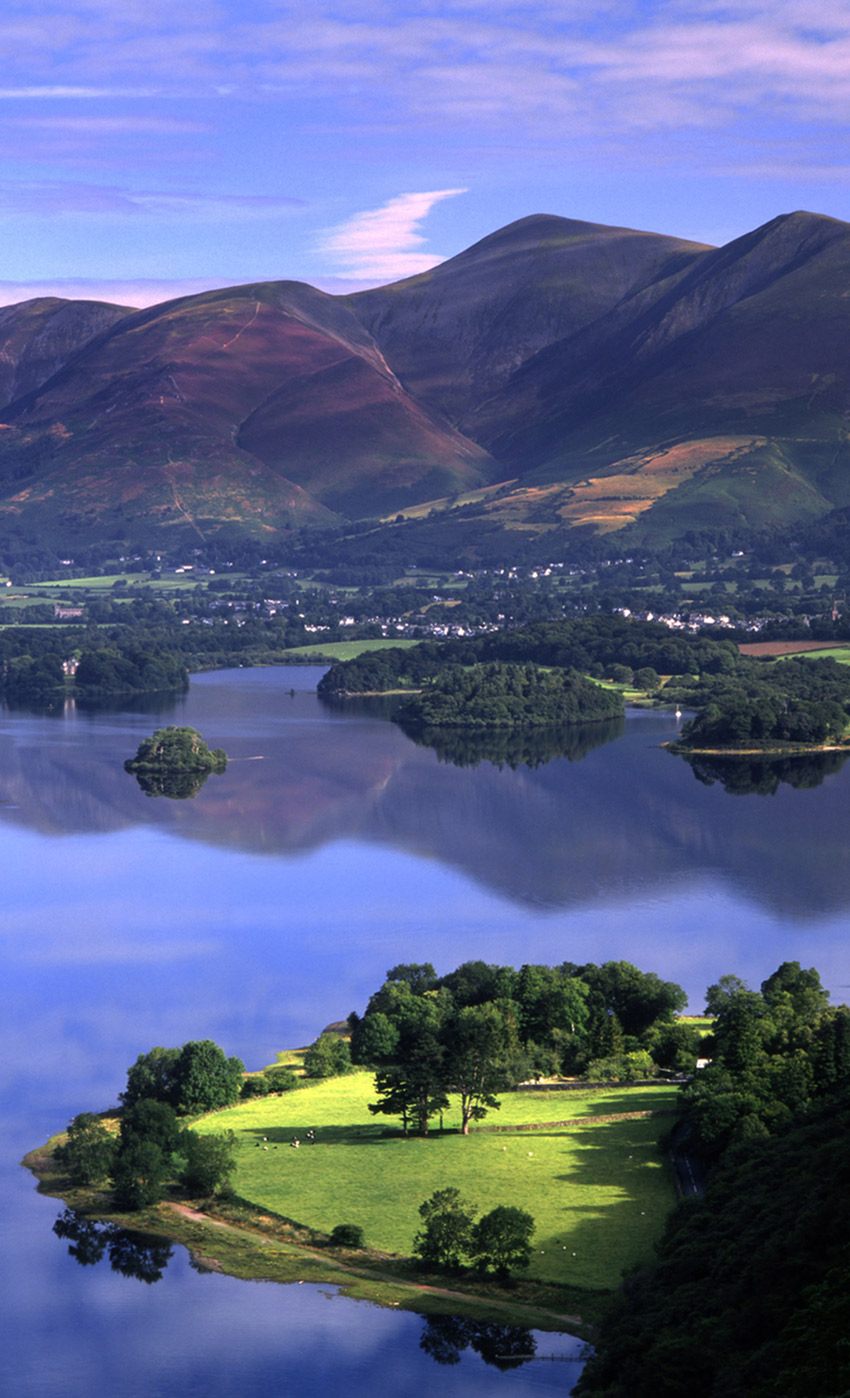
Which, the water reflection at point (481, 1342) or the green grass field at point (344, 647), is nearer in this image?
the water reflection at point (481, 1342)

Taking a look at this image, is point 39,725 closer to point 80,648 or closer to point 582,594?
point 80,648

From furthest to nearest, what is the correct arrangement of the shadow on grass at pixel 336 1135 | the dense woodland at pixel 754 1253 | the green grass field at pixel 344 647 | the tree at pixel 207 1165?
1. the green grass field at pixel 344 647
2. the shadow on grass at pixel 336 1135
3. the tree at pixel 207 1165
4. the dense woodland at pixel 754 1253

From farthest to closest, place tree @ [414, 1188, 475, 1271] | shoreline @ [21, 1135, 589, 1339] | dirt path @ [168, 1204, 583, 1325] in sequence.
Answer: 1. tree @ [414, 1188, 475, 1271]
2. shoreline @ [21, 1135, 589, 1339]
3. dirt path @ [168, 1204, 583, 1325]

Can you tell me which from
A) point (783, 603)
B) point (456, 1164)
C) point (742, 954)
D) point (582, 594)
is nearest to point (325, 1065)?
point (456, 1164)

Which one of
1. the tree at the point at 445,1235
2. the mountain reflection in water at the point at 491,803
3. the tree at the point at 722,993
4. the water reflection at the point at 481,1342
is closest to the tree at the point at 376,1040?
the tree at the point at 722,993

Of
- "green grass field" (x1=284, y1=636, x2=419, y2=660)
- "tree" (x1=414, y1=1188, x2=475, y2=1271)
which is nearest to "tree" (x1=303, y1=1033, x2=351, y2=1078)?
"tree" (x1=414, y1=1188, x2=475, y2=1271)

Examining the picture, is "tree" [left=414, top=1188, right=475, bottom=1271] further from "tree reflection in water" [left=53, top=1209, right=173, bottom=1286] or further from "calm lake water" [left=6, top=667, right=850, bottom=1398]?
"tree reflection in water" [left=53, top=1209, right=173, bottom=1286]

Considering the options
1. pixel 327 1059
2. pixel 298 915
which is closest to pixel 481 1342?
pixel 327 1059

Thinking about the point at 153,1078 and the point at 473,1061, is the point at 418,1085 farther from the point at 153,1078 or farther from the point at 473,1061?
the point at 153,1078

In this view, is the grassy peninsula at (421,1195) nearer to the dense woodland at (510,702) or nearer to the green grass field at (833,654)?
the dense woodland at (510,702)
